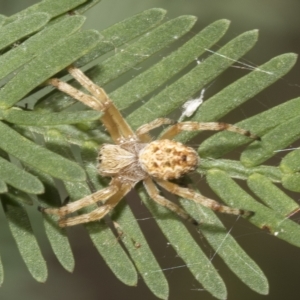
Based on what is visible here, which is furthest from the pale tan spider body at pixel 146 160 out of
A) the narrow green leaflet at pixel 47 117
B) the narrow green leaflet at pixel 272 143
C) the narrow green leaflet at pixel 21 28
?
the narrow green leaflet at pixel 21 28

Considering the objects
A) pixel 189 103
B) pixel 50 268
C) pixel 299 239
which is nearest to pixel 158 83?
pixel 189 103

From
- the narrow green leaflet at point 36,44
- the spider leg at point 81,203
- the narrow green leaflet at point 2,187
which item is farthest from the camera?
the spider leg at point 81,203

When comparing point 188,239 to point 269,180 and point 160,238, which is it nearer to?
point 269,180

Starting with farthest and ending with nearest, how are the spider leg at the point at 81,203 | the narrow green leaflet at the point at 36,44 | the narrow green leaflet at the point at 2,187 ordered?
the spider leg at the point at 81,203 < the narrow green leaflet at the point at 36,44 < the narrow green leaflet at the point at 2,187

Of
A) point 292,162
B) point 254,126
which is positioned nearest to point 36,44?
point 254,126

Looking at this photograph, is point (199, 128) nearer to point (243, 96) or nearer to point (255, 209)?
point (243, 96)

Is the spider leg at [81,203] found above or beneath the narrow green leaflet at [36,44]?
beneath

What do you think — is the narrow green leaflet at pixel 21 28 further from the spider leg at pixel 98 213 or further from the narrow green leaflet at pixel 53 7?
the spider leg at pixel 98 213
